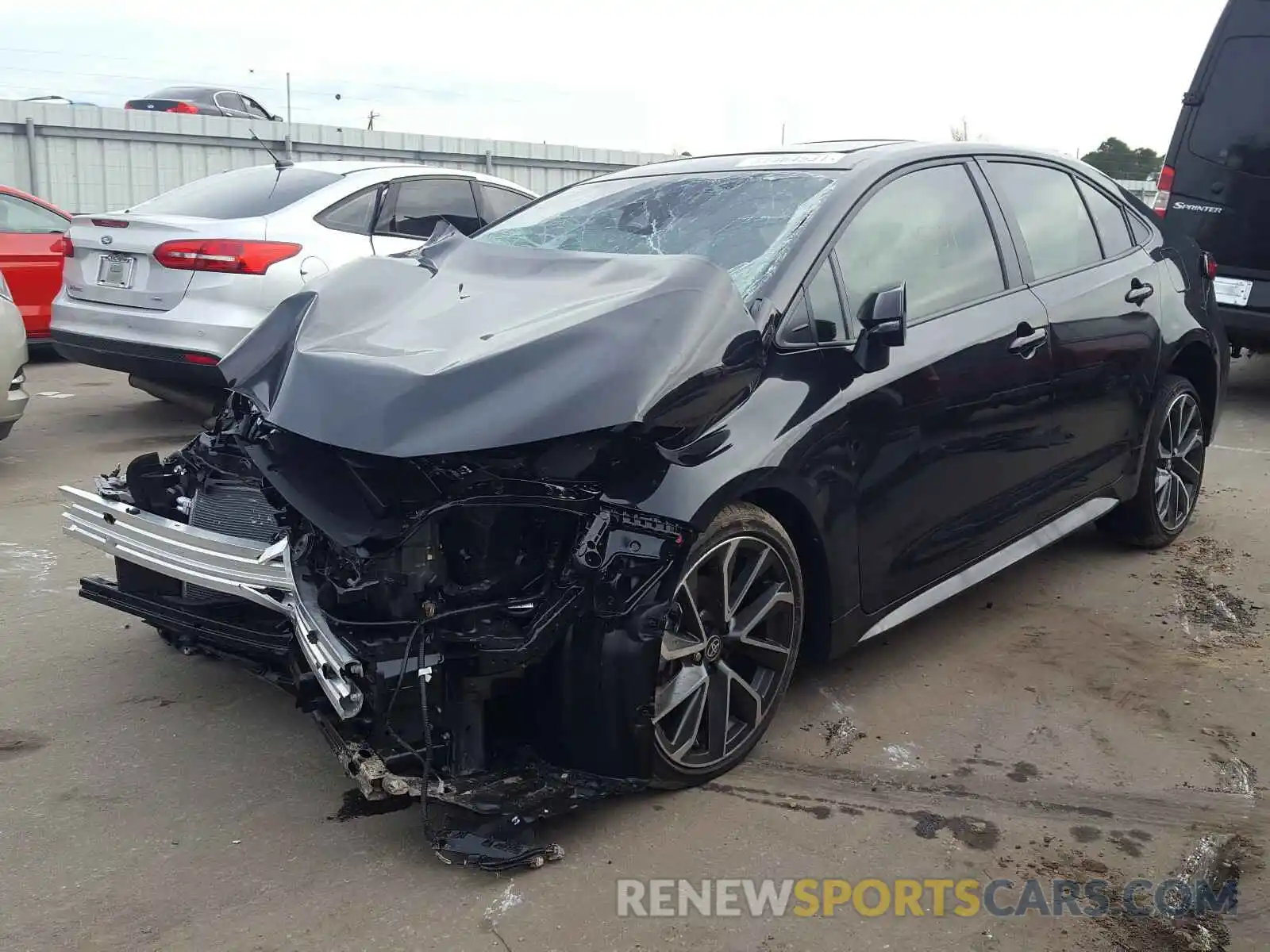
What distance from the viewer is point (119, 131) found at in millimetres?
15625

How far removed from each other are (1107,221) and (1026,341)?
48.0 inches

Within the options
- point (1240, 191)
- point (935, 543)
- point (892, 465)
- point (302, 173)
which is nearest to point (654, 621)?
point (892, 465)

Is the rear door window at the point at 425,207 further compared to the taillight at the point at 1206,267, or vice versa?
the rear door window at the point at 425,207

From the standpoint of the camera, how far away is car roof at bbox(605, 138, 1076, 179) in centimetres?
399

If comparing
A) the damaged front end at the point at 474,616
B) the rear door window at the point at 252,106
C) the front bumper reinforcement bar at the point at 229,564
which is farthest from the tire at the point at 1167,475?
the rear door window at the point at 252,106

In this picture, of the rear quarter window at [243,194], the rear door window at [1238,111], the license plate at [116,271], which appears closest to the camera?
the license plate at [116,271]

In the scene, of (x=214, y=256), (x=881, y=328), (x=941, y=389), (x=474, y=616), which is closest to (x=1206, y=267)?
(x=941, y=389)

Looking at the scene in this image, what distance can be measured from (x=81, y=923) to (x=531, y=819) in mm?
1027

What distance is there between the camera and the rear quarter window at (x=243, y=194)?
709cm

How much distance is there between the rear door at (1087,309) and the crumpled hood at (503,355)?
1.72m

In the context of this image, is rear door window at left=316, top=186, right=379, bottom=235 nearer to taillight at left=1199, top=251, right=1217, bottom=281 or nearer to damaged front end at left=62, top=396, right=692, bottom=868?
damaged front end at left=62, top=396, right=692, bottom=868

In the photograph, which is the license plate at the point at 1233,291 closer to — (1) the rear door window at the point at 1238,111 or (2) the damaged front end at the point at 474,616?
(1) the rear door window at the point at 1238,111

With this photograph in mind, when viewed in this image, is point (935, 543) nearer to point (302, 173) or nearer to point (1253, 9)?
point (302, 173)

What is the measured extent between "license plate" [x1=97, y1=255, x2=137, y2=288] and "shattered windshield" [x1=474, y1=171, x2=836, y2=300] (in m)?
3.30
